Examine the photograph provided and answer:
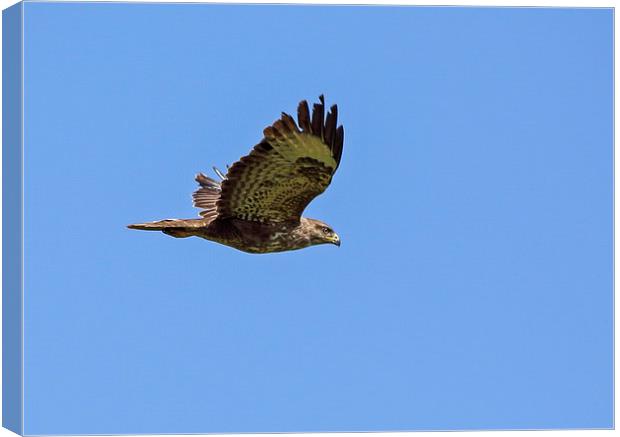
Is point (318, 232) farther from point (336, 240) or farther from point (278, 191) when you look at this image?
point (278, 191)

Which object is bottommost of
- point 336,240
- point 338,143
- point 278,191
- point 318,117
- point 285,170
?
point 336,240

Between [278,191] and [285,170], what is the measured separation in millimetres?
328

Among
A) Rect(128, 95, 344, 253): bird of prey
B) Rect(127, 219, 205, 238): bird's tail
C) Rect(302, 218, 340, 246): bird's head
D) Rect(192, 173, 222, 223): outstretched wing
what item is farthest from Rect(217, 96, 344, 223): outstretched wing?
Rect(192, 173, 222, 223): outstretched wing

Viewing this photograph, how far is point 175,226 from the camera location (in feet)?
30.5

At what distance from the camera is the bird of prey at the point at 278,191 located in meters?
8.66

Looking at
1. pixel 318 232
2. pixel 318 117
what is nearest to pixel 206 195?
pixel 318 232

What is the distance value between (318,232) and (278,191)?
0.60 metres

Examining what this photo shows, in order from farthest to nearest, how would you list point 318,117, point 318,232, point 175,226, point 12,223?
1. point 318,232
2. point 175,226
3. point 12,223
4. point 318,117

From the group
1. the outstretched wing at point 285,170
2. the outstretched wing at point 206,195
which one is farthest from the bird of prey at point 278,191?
the outstretched wing at point 206,195

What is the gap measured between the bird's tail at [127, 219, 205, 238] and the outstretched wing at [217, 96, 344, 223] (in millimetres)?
231

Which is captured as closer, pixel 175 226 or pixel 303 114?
pixel 303 114

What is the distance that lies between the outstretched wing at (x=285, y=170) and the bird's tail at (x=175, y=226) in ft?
0.76

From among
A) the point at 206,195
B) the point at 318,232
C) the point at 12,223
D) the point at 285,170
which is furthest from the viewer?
the point at 206,195

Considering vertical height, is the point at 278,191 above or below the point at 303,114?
below
